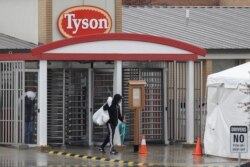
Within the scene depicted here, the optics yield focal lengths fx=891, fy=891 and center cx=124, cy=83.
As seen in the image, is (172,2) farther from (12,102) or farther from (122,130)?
(122,130)

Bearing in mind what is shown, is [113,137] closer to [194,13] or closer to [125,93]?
[125,93]

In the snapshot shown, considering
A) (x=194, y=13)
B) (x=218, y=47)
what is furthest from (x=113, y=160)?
(x=194, y=13)

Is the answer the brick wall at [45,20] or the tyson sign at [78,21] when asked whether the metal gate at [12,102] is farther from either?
the tyson sign at [78,21]

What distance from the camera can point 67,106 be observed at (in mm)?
28609

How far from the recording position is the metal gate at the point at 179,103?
29.9 metres

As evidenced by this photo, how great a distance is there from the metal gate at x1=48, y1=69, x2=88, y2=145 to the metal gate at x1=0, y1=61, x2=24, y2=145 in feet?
3.50

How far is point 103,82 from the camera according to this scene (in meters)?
28.8

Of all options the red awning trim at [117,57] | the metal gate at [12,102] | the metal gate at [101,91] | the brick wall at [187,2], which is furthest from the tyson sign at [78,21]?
the brick wall at [187,2]

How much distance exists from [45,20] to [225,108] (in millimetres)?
6950

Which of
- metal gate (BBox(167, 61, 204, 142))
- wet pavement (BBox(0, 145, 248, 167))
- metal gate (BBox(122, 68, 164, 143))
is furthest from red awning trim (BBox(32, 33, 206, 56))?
wet pavement (BBox(0, 145, 248, 167))

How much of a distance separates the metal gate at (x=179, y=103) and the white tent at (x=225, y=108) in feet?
13.8

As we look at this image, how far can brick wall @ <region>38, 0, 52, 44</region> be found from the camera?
2831 centimetres

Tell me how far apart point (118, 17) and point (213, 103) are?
5.47 m

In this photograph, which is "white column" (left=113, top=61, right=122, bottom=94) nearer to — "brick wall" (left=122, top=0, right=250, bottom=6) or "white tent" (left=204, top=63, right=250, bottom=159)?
"white tent" (left=204, top=63, right=250, bottom=159)
